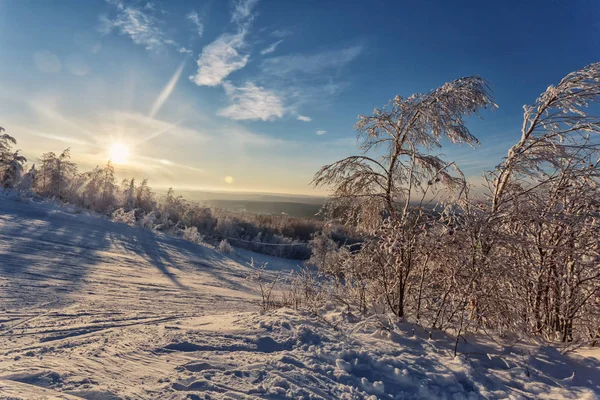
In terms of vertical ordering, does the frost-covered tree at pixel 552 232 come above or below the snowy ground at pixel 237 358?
above

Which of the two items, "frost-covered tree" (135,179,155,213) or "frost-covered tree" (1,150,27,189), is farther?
"frost-covered tree" (135,179,155,213)

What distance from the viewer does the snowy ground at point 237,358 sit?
238cm

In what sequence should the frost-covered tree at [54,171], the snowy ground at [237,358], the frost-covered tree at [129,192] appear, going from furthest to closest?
the frost-covered tree at [129,192], the frost-covered tree at [54,171], the snowy ground at [237,358]

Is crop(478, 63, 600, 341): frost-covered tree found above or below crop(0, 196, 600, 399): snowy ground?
above

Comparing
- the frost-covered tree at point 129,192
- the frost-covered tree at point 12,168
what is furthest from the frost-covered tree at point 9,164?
the frost-covered tree at point 129,192

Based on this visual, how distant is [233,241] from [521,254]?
38497 millimetres

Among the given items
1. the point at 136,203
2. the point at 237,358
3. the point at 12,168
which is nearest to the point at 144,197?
the point at 136,203

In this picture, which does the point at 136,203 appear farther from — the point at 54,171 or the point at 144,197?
the point at 54,171

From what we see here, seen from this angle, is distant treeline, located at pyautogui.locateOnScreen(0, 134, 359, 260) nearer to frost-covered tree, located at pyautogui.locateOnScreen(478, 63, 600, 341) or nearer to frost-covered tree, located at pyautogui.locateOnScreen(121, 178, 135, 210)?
frost-covered tree, located at pyautogui.locateOnScreen(121, 178, 135, 210)

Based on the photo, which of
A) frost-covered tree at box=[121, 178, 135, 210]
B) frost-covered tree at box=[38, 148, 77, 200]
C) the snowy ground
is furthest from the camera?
frost-covered tree at box=[121, 178, 135, 210]

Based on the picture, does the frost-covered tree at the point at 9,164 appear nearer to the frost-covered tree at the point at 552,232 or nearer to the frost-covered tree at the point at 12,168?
the frost-covered tree at the point at 12,168

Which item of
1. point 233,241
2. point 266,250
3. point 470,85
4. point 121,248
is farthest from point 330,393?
point 233,241

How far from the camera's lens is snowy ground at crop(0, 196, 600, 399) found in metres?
2.38

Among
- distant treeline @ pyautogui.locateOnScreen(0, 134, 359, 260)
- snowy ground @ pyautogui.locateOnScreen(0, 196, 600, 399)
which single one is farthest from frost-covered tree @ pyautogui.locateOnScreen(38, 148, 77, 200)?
snowy ground @ pyautogui.locateOnScreen(0, 196, 600, 399)
